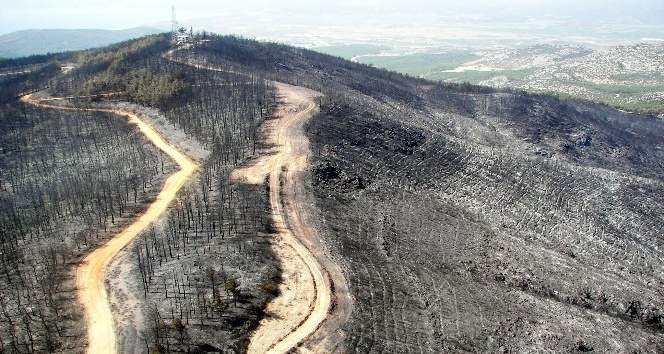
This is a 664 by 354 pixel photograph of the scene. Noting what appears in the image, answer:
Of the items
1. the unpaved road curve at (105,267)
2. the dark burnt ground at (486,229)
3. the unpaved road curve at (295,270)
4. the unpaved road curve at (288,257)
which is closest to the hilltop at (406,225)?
the dark burnt ground at (486,229)

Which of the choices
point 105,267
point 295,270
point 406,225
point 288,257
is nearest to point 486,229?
point 406,225

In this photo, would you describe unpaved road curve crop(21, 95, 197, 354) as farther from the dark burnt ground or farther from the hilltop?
the dark burnt ground

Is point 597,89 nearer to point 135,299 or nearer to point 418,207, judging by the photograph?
point 418,207

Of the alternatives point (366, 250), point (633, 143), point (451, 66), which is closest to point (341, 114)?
point (366, 250)

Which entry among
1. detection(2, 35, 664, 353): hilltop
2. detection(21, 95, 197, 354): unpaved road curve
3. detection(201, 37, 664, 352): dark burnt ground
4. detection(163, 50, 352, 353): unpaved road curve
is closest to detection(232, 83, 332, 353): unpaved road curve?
detection(163, 50, 352, 353): unpaved road curve

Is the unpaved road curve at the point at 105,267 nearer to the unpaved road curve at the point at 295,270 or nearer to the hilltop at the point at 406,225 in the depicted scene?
the hilltop at the point at 406,225

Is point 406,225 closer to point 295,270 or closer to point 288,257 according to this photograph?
point 288,257

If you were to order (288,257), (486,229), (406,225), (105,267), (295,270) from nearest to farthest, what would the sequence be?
1. (295,270)
2. (105,267)
3. (288,257)
4. (406,225)
5. (486,229)
